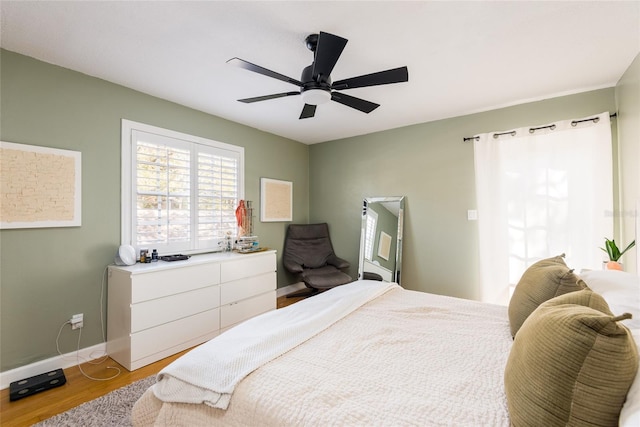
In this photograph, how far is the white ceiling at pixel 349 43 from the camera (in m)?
1.73

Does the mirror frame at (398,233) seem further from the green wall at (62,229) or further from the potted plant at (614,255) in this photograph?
the green wall at (62,229)

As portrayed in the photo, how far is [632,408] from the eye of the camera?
67 centimetres

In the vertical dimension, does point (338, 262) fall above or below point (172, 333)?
above

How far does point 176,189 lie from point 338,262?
7.84 feet

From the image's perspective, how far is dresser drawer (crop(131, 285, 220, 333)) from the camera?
7.82 feet

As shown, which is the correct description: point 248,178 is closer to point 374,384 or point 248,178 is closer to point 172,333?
point 172,333

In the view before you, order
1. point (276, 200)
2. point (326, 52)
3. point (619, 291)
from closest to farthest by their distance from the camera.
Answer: point (619, 291) < point (326, 52) < point (276, 200)

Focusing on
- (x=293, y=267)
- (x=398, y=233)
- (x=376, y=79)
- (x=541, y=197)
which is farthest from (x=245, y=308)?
(x=541, y=197)

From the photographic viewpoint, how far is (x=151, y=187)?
290 cm

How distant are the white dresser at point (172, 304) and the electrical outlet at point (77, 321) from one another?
189 mm

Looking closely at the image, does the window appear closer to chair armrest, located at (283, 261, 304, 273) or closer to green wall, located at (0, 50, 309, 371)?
green wall, located at (0, 50, 309, 371)

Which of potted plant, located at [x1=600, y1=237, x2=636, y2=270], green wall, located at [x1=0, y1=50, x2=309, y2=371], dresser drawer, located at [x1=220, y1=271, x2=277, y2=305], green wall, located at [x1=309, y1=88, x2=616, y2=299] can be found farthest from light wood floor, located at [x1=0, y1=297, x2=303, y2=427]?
potted plant, located at [x1=600, y1=237, x2=636, y2=270]

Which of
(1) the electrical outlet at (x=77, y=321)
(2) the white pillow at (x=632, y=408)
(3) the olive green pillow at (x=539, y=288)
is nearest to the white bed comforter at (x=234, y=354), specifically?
(3) the olive green pillow at (x=539, y=288)

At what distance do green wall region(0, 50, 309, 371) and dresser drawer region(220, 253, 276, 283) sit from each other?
3.35ft
